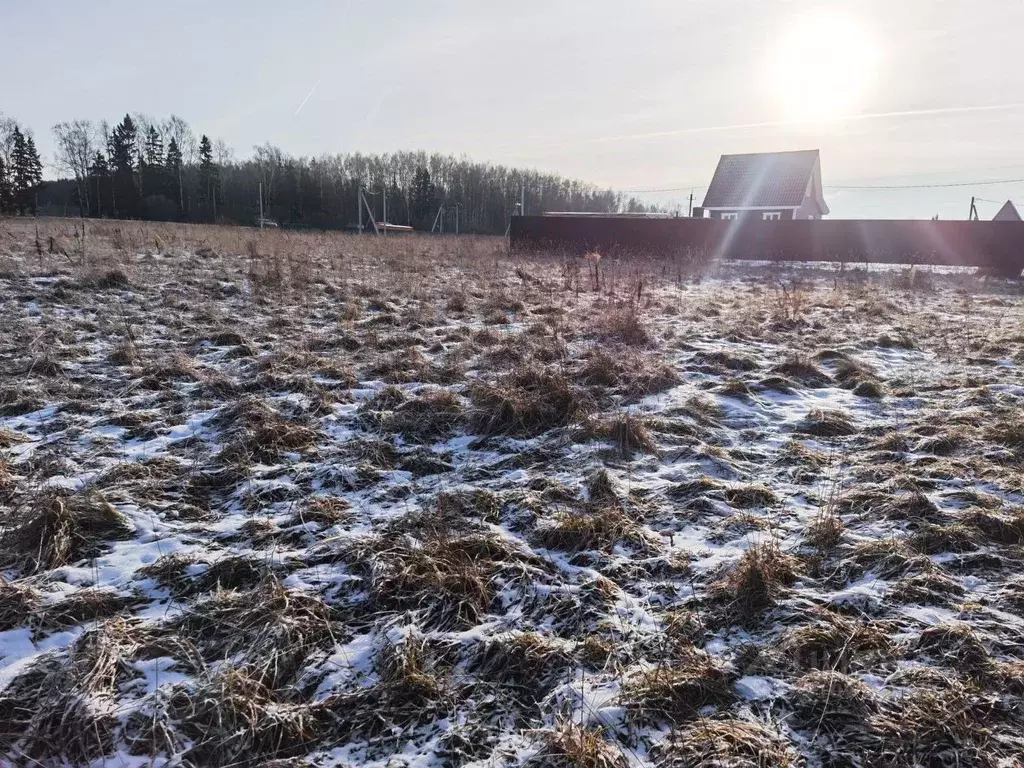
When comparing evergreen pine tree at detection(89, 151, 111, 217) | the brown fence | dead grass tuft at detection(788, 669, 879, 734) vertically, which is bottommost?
dead grass tuft at detection(788, 669, 879, 734)

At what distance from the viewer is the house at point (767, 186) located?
34750 mm

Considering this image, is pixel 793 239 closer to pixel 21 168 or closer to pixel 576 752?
pixel 576 752

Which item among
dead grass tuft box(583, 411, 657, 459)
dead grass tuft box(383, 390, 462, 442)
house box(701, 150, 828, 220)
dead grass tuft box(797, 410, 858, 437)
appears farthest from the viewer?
house box(701, 150, 828, 220)

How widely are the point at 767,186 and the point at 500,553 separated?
38634 mm

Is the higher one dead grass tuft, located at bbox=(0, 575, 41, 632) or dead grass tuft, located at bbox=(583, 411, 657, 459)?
dead grass tuft, located at bbox=(583, 411, 657, 459)

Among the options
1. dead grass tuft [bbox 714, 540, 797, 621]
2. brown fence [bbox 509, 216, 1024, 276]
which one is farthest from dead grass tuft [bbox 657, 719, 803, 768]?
brown fence [bbox 509, 216, 1024, 276]

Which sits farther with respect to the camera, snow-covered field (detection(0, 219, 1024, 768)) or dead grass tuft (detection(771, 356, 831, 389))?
dead grass tuft (detection(771, 356, 831, 389))

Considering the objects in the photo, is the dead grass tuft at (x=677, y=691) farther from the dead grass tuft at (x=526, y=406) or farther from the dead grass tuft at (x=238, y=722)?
the dead grass tuft at (x=526, y=406)

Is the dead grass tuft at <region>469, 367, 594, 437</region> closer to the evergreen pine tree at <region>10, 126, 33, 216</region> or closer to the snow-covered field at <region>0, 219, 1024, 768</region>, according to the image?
the snow-covered field at <region>0, 219, 1024, 768</region>

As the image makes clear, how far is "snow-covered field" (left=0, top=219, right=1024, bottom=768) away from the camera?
2070 millimetres

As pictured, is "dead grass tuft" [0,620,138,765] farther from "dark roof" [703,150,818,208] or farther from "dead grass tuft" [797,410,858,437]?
"dark roof" [703,150,818,208]

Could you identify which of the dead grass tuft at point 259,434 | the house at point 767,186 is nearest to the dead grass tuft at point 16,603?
the dead grass tuft at point 259,434

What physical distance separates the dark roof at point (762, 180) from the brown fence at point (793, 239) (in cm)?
1705

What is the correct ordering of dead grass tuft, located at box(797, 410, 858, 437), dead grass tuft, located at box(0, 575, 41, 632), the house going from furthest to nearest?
the house
dead grass tuft, located at box(797, 410, 858, 437)
dead grass tuft, located at box(0, 575, 41, 632)
